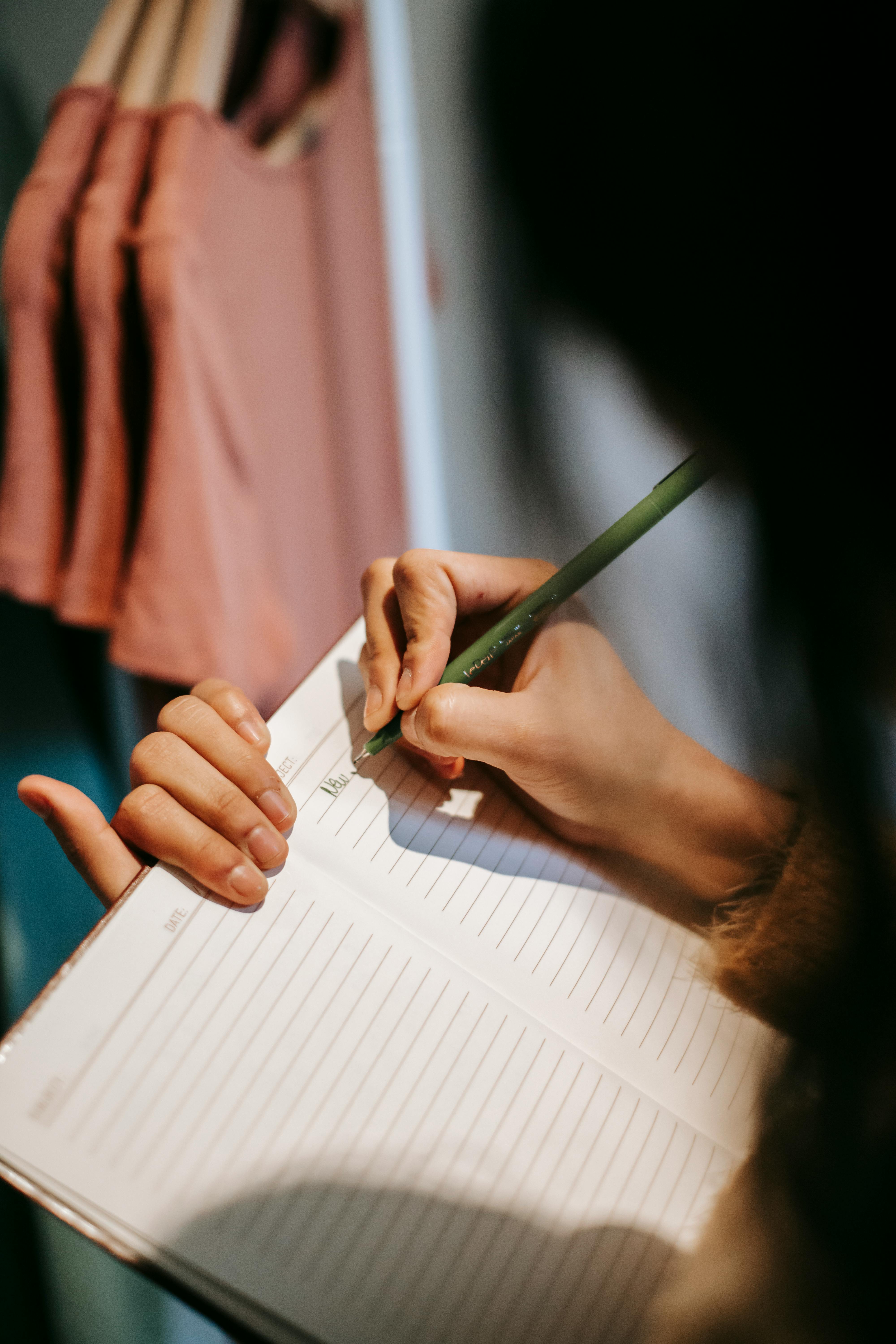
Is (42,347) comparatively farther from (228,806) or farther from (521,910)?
(521,910)

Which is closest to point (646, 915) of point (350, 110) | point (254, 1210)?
point (254, 1210)

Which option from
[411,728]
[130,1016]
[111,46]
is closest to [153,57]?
[111,46]

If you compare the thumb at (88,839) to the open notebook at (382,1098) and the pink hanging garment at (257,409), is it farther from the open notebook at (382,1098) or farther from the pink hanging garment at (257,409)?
the pink hanging garment at (257,409)

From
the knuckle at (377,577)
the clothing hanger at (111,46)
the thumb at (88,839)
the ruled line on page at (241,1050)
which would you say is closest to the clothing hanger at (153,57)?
the clothing hanger at (111,46)

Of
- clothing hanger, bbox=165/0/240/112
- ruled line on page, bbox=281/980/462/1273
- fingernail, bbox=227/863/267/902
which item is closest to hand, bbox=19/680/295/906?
fingernail, bbox=227/863/267/902

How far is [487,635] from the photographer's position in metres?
0.41

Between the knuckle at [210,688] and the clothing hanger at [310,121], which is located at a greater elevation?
the clothing hanger at [310,121]

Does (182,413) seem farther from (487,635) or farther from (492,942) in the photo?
(492,942)

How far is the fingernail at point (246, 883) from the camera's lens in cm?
34

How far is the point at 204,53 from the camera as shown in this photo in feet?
1.79

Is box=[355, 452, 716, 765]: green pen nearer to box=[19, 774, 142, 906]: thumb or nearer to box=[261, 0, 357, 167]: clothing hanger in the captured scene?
box=[19, 774, 142, 906]: thumb

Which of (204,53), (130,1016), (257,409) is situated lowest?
(130,1016)

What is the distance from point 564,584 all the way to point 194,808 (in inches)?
9.8

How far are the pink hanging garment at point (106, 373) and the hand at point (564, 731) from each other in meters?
0.27
